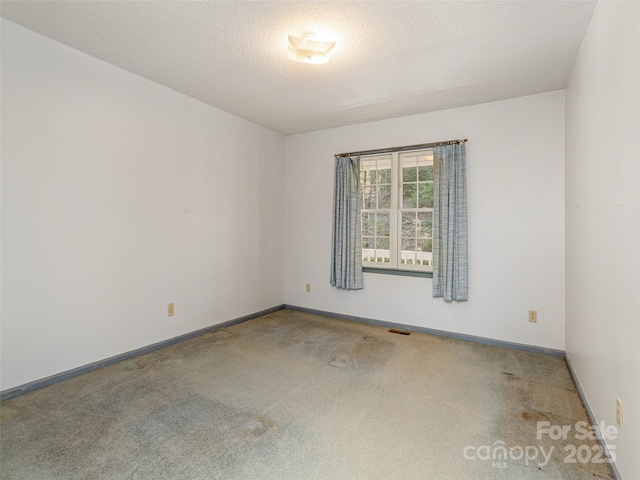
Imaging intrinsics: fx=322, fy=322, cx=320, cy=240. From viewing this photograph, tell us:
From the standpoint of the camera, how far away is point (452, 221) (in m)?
3.48

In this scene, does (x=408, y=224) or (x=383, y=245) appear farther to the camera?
(x=383, y=245)

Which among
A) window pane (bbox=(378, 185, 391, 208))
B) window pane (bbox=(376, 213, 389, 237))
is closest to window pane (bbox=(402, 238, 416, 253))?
→ window pane (bbox=(376, 213, 389, 237))

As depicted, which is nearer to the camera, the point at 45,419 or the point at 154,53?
the point at 45,419

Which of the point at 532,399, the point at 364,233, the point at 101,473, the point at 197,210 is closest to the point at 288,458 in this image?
the point at 101,473

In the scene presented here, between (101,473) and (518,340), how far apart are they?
3526mm

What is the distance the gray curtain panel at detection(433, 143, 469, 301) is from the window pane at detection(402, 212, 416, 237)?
0.37m

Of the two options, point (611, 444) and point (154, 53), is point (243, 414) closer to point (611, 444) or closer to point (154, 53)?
point (611, 444)

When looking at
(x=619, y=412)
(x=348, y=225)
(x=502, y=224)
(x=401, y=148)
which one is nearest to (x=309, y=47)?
(x=401, y=148)

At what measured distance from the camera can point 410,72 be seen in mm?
2770

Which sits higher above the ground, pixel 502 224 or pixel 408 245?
pixel 502 224

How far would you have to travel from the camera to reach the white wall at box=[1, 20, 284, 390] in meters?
2.25

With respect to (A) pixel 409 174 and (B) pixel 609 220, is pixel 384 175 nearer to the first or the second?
(A) pixel 409 174

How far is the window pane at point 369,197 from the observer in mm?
4164

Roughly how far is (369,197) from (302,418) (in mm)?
2840
